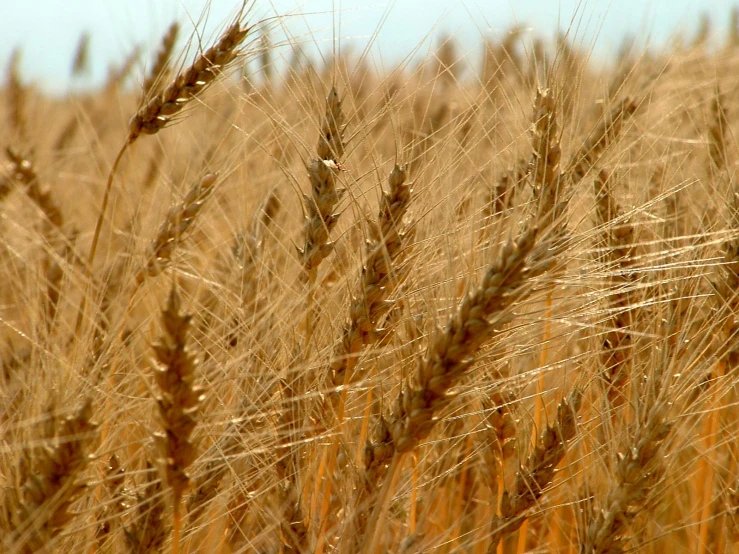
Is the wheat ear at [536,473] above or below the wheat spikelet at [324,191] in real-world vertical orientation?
Answer: below

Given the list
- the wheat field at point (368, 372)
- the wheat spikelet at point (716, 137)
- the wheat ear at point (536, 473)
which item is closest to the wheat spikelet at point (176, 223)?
the wheat field at point (368, 372)

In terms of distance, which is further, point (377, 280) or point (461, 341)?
point (377, 280)

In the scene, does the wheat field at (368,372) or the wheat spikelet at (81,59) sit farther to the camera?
the wheat spikelet at (81,59)

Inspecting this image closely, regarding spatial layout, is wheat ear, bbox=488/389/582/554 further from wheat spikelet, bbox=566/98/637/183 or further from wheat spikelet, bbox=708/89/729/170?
wheat spikelet, bbox=708/89/729/170

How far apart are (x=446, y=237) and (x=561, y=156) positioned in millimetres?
332

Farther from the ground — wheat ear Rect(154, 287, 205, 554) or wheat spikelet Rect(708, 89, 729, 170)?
wheat ear Rect(154, 287, 205, 554)

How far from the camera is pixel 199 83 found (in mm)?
1693

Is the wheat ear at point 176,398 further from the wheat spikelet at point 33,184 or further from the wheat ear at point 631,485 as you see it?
the wheat spikelet at point 33,184

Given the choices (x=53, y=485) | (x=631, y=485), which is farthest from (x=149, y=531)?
(x=631, y=485)

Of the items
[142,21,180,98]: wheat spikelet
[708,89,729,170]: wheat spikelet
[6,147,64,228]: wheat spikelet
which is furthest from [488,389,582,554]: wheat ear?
[6,147,64,228]: wheat spikelet

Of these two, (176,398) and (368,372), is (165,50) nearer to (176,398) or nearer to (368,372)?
(368,372)

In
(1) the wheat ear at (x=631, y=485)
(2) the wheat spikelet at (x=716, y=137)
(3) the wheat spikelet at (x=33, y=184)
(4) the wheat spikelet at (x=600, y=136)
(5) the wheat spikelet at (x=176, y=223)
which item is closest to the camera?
(1) the wheat ear at (x=631, y=485)

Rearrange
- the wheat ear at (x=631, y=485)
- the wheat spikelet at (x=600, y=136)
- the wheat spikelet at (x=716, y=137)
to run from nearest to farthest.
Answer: the wheat ear at (x=631, y=485)
the wheat spikelet at (x=600, y=136)
the wheat spikelet at (x=716, y=137)

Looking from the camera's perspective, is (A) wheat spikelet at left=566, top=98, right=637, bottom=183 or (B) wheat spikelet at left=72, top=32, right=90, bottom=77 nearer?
(A) wheat spikelet at left=566, top=98, right=637, bottom=183
